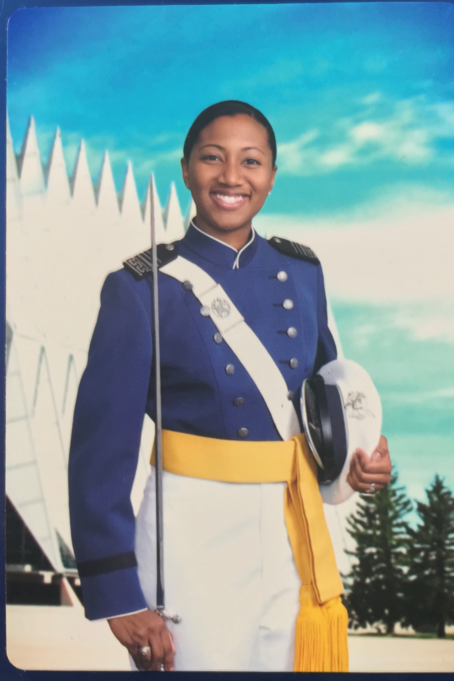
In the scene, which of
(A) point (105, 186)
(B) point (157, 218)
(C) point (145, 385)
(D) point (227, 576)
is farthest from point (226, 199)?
(D) point (227, 576)

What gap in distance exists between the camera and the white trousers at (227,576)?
208cm

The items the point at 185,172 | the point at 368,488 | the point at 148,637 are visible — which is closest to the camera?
the point at 148,637

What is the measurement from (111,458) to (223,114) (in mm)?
1112

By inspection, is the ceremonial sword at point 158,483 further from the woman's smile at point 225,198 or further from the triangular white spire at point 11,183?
the triangular white spire at point 11,183

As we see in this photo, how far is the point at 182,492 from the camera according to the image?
2.09m

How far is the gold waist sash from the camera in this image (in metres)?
2.08

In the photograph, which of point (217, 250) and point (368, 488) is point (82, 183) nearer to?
point (217, 250)

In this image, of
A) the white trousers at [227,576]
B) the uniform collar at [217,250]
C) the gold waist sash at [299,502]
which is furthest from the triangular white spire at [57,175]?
the white trousers at [227,576]

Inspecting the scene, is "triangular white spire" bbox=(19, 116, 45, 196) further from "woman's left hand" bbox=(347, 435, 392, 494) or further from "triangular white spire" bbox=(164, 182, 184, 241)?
"woman's left hand" bbox=(347, 435, 392, 494)

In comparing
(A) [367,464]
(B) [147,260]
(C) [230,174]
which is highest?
(C) [230,174]

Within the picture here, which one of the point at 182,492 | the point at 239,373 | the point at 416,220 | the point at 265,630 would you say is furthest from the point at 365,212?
the point at 265,630

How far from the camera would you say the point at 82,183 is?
229 centimetres

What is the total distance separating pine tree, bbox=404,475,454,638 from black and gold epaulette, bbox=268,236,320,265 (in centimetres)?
79

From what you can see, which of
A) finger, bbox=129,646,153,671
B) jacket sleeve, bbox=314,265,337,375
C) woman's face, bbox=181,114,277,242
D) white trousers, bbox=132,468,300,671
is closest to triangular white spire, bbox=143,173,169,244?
woman's face, bbox=181,114,277,242
